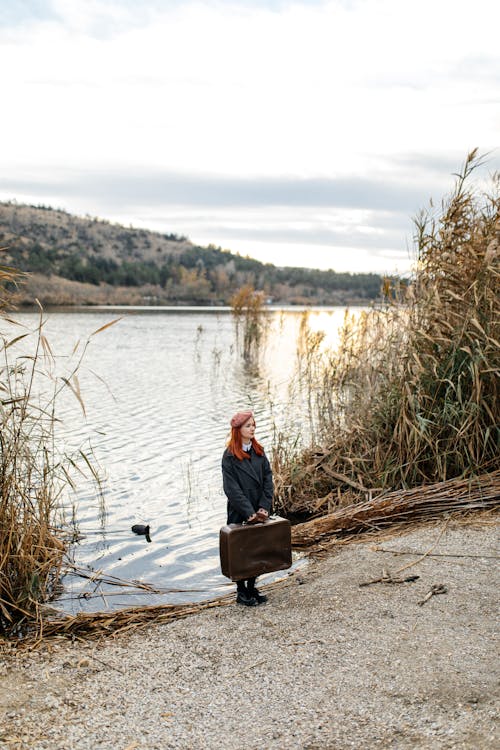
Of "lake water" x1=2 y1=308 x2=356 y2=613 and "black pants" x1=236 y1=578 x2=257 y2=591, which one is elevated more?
"black pants" x1=236 y1=578 x2=257 y2=591

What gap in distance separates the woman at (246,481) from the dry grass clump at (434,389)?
1.99 m

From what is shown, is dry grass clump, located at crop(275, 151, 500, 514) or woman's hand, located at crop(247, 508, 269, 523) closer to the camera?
woman's hand, located at crop(247, 508, 269, 523)

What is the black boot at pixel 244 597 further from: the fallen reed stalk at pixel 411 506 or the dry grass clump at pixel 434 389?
the dry grass clump at pixel 434 389

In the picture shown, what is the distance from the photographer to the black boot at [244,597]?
4828mm

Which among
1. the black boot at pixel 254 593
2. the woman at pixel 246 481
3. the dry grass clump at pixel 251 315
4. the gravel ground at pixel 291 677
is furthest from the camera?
the dry grass clump at pixel 251 315

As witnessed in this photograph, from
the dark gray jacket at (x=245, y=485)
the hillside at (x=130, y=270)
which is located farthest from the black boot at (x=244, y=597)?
the hillside at (x=130, y=270)

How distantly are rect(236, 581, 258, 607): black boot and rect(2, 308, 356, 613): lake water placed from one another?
32.5 inches

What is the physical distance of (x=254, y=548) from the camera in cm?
472

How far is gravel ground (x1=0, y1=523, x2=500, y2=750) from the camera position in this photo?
319cm

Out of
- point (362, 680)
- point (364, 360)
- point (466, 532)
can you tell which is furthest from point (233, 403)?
point (362, 680)

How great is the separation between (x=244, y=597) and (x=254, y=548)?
41 centimetres

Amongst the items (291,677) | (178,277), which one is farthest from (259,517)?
(178,277)

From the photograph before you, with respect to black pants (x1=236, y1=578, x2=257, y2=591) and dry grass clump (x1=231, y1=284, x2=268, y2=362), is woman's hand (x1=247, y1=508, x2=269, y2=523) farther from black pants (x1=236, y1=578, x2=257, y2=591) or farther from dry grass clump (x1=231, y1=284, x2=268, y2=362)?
dry grass clump (x1=231, y1=284, x2=268, y2=362)

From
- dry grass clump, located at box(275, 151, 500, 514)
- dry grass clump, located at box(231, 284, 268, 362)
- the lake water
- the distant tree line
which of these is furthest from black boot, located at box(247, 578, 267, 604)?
the distant tree line
